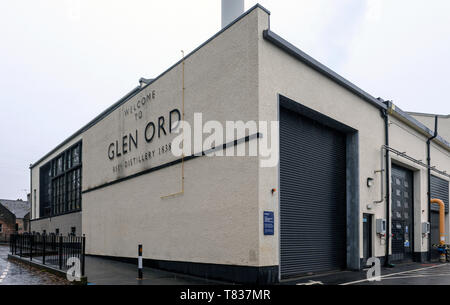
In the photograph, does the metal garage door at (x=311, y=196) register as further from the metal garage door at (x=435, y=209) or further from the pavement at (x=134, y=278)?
the metal garage door at (x=435, y=209)

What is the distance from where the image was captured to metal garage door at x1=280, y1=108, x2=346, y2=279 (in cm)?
1266

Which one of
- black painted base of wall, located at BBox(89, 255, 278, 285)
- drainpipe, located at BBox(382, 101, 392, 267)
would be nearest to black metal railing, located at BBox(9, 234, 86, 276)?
black painted base of wall, located at BBox(89, 255, 278, 285)

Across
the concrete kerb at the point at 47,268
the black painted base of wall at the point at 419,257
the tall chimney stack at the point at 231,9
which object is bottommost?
the black painted base of wall at the point at 419,257

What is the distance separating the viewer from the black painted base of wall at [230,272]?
10617mm

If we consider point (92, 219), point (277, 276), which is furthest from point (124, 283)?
point (92, 219)

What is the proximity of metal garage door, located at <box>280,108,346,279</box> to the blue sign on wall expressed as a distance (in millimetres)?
1289

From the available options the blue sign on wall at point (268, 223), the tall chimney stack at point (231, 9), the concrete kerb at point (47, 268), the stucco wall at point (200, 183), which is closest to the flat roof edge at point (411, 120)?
the tall chimney stack at point (231, 9)

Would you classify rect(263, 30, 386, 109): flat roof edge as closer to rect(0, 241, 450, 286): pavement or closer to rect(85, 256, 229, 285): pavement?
rect(0, 241, 450, 286): pavement

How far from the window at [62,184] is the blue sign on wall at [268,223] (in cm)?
2004

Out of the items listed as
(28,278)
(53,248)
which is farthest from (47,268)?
(28,278)

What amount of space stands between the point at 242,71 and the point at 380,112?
894cm

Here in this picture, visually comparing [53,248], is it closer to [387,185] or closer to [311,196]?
[311,196]
